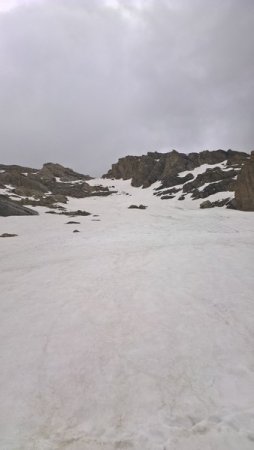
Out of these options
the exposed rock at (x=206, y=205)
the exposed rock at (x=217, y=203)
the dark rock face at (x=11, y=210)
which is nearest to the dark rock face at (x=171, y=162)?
the exposed rock at (x=206, y=205)

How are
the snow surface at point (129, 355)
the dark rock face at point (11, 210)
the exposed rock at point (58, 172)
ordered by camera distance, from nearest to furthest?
the snow surface at point (129, 355) < the dark rock face at point (11, 210) < the exposed rock at point (58, 172)

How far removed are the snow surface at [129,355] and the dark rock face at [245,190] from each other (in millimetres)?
23019

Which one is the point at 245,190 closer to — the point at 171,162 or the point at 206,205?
the point at 206,205

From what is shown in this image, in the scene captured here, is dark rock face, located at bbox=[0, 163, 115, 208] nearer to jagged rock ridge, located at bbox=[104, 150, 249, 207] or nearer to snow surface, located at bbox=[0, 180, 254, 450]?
jagged rock ridge, located at bbox=[104, 150, 249, 207]

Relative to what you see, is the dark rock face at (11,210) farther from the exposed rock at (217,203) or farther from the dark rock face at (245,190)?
the dark rock face at (245,190)

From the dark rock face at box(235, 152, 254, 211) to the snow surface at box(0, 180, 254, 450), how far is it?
23019mm

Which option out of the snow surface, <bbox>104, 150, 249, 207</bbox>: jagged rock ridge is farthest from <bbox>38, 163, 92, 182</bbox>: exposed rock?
the snow surface

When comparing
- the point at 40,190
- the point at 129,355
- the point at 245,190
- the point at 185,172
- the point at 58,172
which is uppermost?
the point at 185,172

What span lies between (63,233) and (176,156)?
7366cm

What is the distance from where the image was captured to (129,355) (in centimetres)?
677

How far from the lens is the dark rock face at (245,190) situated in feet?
116

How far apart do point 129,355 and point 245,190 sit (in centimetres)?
3245

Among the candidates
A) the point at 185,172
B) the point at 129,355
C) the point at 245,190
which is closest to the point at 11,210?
the point at 245,190

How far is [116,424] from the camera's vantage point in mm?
4961
